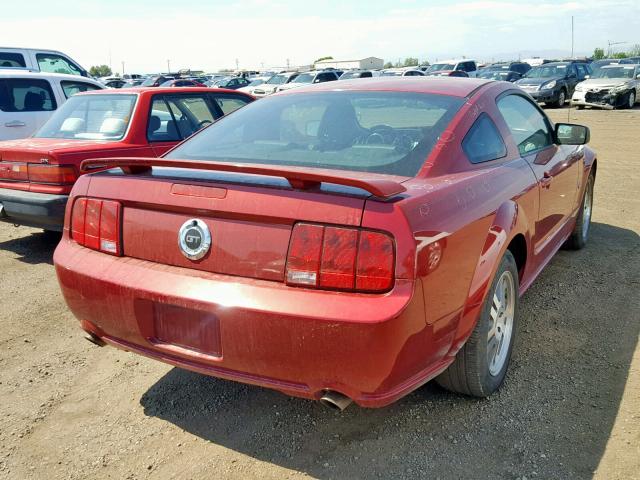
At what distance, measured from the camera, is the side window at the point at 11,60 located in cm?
1215

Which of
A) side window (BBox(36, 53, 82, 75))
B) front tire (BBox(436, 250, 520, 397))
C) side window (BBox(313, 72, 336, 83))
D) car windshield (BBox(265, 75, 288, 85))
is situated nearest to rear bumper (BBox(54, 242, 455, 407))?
front tire (BBox(436, 250, 520, 397))

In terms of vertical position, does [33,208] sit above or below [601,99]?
below

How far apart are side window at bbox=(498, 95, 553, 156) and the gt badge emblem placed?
1.89 metres

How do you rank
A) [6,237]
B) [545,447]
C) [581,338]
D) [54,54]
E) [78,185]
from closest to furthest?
1. [545,447]
2. [78,185]
3. [581,338]
4. [6,237]
5. [54,54]

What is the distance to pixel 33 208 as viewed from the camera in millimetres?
5289

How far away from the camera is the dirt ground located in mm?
2498

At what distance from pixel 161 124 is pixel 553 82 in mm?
19632

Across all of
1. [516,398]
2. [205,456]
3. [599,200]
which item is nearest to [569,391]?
[516,398]

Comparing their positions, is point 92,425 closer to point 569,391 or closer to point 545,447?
point 545,447

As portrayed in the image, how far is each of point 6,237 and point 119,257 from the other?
463cm

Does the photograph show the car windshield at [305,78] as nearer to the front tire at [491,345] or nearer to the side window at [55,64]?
the side window at [55,64]

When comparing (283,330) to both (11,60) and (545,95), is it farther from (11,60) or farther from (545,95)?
(545,95)

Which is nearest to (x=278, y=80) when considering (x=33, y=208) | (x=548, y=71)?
(x=548, y=71)

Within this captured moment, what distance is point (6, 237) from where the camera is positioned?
6520mm
